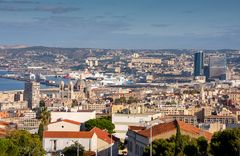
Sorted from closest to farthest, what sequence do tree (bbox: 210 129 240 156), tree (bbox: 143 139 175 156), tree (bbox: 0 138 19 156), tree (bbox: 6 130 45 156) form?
tree (bbox: 210 129 240 156)
tree (bbox: 0 138 19 156)
tree (bbox: 143 139 175 156)
tree (bbox: 6 130 45 156)

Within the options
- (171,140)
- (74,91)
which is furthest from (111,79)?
(171,140)

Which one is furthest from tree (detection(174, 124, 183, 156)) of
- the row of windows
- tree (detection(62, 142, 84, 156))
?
tree (detection(62, 142, 84, 156))

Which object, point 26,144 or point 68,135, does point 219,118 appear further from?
point 26,144

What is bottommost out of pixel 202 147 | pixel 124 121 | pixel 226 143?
pixel 124 121

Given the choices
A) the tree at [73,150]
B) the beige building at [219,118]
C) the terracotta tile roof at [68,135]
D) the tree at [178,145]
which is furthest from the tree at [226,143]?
the beige building at [219,118]

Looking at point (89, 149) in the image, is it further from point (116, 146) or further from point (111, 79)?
point (111, 79)

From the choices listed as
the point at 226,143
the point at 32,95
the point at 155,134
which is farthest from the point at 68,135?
the point at 32,95

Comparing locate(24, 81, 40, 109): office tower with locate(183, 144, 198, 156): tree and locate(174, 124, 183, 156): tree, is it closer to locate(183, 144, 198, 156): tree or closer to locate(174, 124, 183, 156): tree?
locate(174, 124, 183, 156): tree

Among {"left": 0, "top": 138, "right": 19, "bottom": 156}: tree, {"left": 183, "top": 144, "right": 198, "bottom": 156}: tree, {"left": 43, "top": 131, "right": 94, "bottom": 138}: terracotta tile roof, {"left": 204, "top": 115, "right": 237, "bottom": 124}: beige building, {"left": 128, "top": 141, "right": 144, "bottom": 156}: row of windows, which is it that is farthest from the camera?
{"left": 204, "top": 115, "right": 237, "bottom": 124}: beige building
